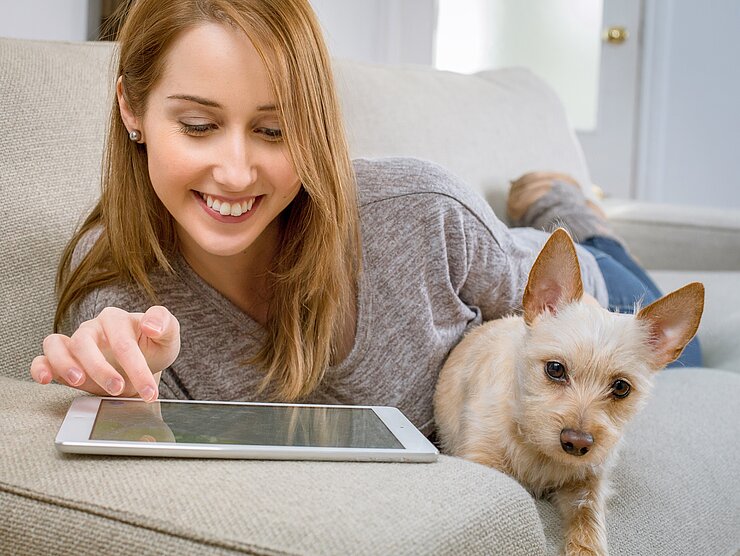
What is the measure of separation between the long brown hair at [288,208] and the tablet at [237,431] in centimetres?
27

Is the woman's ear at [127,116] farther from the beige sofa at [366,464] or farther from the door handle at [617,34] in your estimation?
the door handle at [617,34]

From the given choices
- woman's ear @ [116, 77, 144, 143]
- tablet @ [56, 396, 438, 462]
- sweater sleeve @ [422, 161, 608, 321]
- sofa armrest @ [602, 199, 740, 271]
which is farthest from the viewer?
sofa armrest @ [602, 199, 740, 271]

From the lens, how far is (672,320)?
45.7 inches

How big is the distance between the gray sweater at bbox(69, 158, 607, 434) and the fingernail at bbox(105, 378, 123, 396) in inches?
12.6

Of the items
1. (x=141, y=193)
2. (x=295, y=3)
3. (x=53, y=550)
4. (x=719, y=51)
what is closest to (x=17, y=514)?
(x=53, y=550)

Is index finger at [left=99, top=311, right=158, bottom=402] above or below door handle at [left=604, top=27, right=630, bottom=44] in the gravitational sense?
below

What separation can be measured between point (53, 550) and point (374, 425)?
1.34ft

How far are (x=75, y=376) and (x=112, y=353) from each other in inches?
4.1

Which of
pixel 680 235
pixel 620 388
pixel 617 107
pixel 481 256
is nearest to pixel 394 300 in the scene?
pixel 481 256

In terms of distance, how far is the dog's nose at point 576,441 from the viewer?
1.11 m

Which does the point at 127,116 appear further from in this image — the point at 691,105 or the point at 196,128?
the point at 691,105

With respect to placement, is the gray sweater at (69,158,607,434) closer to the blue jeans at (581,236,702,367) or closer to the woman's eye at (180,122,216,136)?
the woman's eye at (180,122,216,136)

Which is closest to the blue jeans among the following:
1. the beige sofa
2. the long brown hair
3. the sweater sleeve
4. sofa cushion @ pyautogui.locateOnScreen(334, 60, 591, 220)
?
the beige sofa

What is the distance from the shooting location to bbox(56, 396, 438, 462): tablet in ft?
3.20
